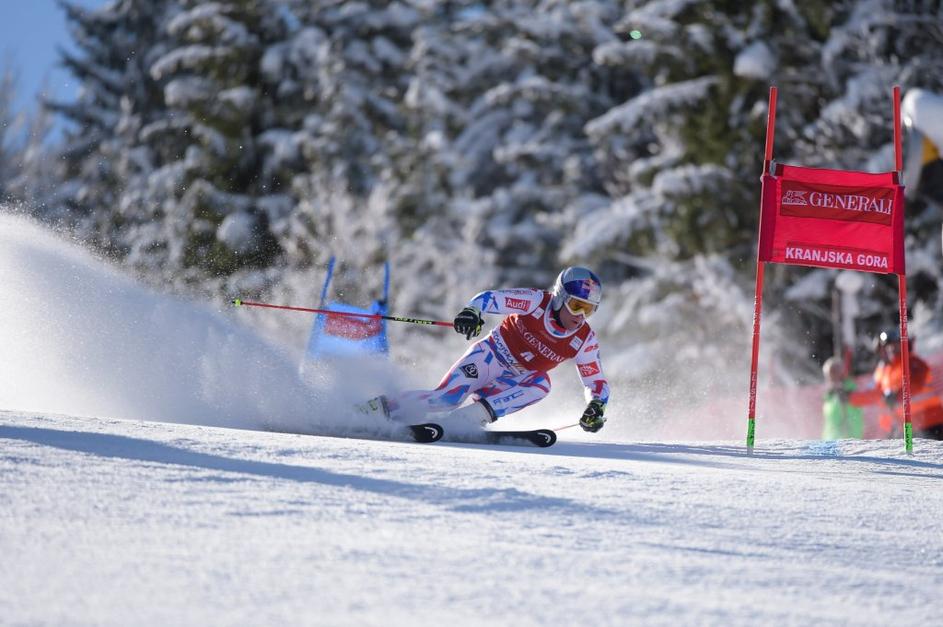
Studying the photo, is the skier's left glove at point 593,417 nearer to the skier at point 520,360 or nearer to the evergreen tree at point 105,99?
the skier at point 520,360

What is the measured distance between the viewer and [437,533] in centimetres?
345

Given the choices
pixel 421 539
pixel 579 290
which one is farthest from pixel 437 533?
pixel 579 290

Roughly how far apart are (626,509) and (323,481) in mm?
1061

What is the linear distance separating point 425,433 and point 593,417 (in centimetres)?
125

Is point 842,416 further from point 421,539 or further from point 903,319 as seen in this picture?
point 421,539

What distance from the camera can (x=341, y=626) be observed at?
2514 millimetres

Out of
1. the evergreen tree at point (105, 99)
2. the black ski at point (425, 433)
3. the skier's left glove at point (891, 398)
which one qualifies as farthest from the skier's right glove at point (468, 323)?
the evergreen tree at point (105, 99)

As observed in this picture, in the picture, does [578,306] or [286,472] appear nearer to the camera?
[286,472]

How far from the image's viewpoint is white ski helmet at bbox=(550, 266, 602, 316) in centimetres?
723

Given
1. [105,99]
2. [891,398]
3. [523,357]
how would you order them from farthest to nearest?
[105,99]
[891,398]
[523,357]

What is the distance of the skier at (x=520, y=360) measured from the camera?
7.31m

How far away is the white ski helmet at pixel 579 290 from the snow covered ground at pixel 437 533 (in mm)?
1046

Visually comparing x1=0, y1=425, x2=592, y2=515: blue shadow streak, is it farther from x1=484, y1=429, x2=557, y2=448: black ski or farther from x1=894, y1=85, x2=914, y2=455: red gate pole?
x1=894, y1=85, x2=914, y2=455: red gate pole

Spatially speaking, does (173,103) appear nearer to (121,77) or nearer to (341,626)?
(121,77)
